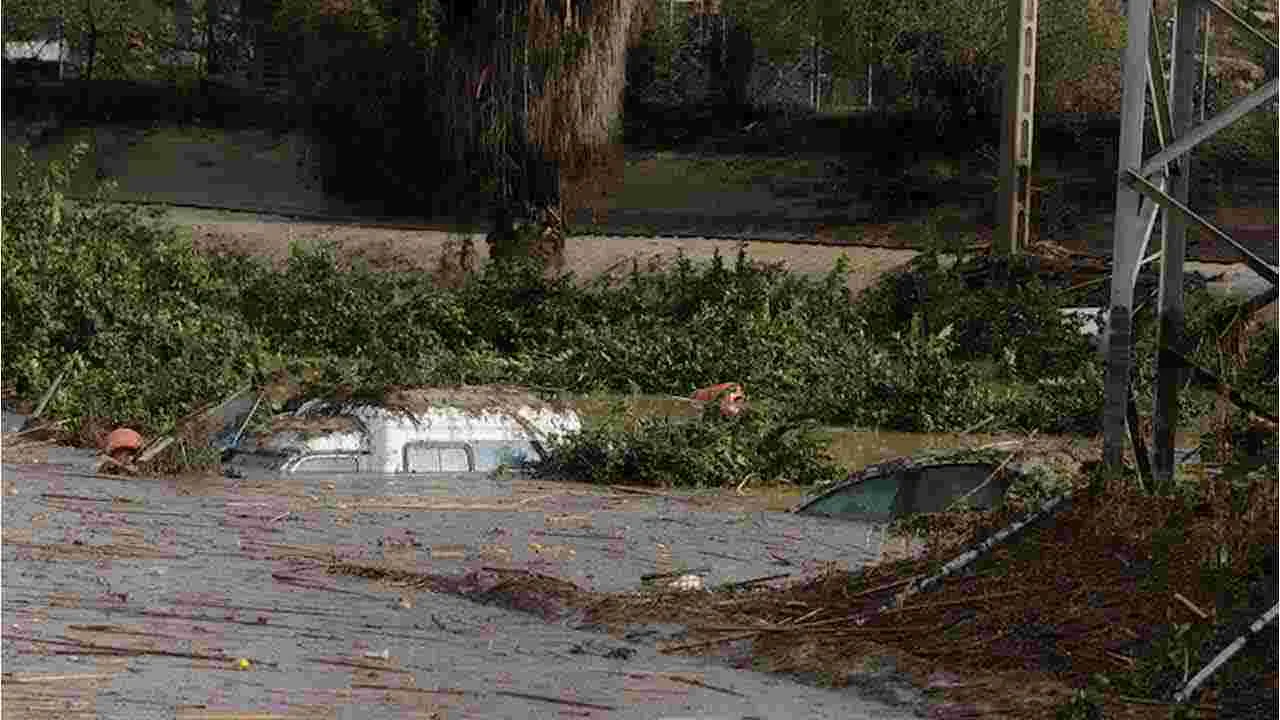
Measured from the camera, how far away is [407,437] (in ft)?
62.3

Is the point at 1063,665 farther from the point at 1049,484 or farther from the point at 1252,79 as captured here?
the point at 1252,79

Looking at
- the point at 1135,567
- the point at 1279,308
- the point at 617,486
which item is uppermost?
the point at 1279,308

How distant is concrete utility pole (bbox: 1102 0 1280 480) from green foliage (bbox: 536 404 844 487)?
893cm

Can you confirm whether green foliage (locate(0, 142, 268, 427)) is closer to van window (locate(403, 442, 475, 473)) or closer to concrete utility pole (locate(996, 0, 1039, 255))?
van window (locate(403, 442, 475, 473))

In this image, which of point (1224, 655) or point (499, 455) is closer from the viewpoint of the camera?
point (1224, 655)

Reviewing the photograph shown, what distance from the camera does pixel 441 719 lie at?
369 inches

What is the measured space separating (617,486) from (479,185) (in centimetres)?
1123

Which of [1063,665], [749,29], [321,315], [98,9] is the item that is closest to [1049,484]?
[1063,665]

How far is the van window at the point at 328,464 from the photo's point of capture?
1839cm

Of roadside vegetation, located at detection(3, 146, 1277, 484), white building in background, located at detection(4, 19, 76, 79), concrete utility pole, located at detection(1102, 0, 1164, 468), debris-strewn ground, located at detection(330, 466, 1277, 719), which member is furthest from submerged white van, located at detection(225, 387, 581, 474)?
white building in background, located at detection(4, 19, 76, 79)

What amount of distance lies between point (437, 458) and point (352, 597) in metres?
6.20

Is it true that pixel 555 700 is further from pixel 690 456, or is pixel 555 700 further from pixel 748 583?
pixel 690 456

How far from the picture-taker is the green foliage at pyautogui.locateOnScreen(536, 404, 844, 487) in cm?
1969

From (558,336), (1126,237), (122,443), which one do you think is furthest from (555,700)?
(558,336)
